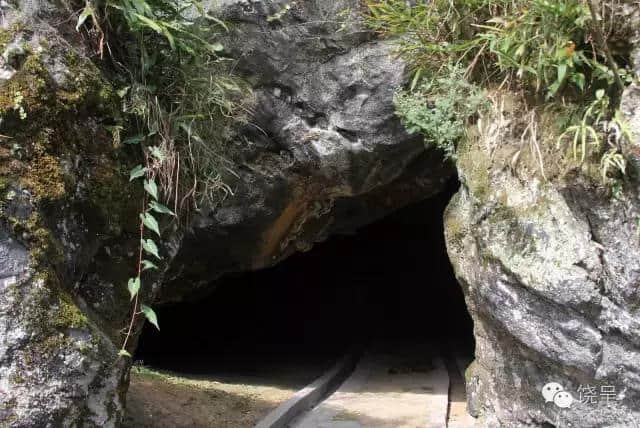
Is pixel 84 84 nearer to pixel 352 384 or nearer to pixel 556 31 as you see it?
pixel 556 31

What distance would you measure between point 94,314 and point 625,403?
313cm

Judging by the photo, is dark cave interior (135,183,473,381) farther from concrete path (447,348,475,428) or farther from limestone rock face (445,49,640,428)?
limestone rock face (445,49,640,428)

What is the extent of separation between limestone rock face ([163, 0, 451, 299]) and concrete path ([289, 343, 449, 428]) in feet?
6.76

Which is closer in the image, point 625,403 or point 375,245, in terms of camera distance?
point 625,403

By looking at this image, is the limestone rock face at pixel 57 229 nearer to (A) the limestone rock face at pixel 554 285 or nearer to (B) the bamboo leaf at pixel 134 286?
(B) the bamboo leaf at pixel 134 286

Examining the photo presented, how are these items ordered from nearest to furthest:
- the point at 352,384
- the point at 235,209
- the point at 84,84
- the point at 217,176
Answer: the point at 84,84, the point at 217,176, the point at 235,209, the point at 352,384

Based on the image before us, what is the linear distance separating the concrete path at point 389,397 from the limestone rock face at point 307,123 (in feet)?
6.76

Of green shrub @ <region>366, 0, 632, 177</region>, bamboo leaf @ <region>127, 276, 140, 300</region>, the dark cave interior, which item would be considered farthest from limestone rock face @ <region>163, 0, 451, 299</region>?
bamboo leaf @ <region>127, 276, 140, 300</region>

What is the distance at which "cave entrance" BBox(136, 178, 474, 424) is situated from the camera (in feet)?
29.6

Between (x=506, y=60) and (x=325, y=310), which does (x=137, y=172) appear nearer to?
(x=506, y=60)

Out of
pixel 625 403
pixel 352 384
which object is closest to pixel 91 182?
pixel 625 403

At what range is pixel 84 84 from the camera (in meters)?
3.12

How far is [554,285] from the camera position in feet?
11.4

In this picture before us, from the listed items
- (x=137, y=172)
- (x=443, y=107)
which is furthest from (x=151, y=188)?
(x=443, y=107)
